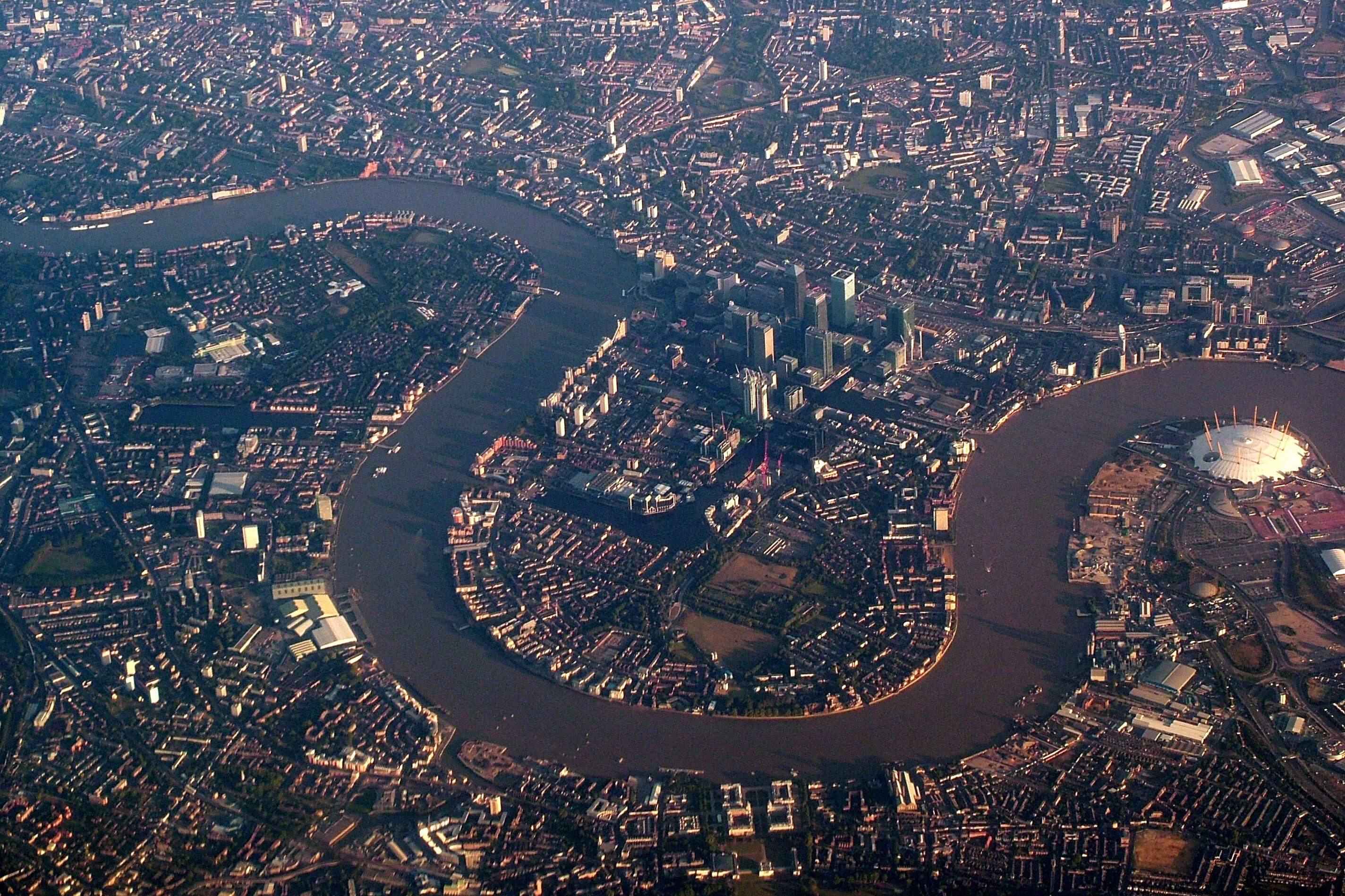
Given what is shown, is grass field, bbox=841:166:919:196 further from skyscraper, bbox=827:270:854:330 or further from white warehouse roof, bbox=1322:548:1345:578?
white warehouse roof, bbox=1322:548:1345:578

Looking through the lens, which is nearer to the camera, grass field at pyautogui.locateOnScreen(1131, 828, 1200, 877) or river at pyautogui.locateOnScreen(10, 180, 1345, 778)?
grass field at pyautogui.locateOnScreen(1131, 828, 1200, 877)

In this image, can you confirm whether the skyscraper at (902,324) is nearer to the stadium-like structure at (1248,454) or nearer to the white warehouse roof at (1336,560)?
the stadium-like structure at (1248,454)

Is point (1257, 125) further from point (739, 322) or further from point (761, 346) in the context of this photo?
point (761, 346)

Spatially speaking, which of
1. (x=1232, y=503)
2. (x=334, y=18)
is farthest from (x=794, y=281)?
(x=334, y=18)

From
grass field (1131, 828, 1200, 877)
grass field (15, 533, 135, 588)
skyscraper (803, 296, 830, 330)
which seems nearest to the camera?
grass field (1131, 828, 1200, 877)

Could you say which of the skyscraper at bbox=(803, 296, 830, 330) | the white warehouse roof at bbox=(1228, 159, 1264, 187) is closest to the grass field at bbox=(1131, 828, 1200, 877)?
the skyscraper at bbox=(803, 296, 830, 330)

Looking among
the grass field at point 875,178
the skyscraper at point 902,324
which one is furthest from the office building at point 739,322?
the grass field at point 875,178
